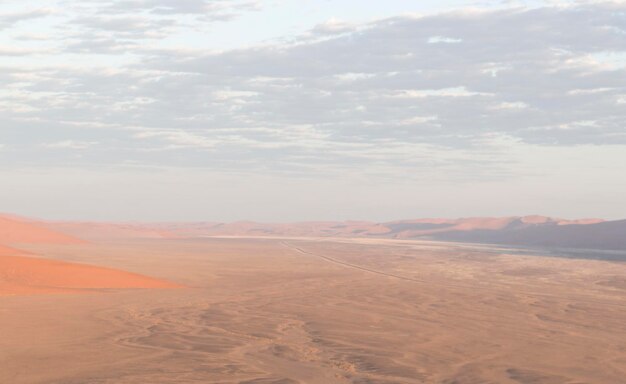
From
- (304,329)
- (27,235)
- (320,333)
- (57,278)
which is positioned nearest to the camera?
(320,333)

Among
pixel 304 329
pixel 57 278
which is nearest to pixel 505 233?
pixel 57 278

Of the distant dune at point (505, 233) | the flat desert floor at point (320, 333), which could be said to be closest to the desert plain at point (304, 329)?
the flat desert floor at point (320, 333)

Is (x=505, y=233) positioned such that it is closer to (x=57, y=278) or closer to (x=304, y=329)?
(x=57, y=278)

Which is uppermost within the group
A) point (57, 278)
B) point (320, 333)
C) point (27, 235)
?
point (27, 235)

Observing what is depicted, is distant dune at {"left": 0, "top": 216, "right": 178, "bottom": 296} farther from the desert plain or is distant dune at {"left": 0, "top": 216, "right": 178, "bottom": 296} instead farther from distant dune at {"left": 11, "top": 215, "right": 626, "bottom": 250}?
distant dune at {"left": 11, "top": 215, "right": 626, "bottom": 250}

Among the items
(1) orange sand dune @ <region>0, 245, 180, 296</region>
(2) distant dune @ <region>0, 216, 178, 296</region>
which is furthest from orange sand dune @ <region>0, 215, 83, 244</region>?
(2) distant dune @ <region>0, 216, 178, 296</region>

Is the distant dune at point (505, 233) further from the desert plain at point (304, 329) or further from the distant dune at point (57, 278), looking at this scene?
the desert plain at point (304, 329)
